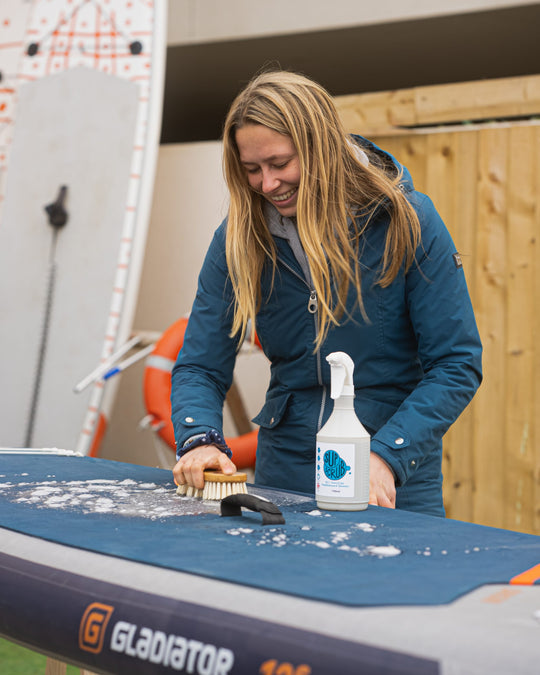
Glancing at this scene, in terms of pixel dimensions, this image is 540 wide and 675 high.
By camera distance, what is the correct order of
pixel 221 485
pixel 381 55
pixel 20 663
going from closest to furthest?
pixel 221 485 < pixel 20 663 < pixel 381 55

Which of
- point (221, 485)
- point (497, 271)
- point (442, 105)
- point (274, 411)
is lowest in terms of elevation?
point (221, 485)

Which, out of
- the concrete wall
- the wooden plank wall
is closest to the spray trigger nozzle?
the wooden plank wall

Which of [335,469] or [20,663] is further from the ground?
[335,469]

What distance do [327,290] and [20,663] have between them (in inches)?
65.1

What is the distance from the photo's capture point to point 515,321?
322cm

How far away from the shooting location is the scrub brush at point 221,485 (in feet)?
4.23

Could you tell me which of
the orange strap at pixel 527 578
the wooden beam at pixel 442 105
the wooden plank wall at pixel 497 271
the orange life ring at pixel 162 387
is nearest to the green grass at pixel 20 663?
the orange life ring at pixel 162 387

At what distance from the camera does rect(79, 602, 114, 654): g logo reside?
885mm

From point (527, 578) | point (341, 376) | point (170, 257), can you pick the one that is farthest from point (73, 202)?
point (527, 578)

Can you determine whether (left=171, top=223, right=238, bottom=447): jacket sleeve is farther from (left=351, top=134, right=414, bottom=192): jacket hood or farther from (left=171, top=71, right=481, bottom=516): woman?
(left=351, top=134, right=414, bottom=192): jacket hood

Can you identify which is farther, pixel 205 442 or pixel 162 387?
pixel 162 387

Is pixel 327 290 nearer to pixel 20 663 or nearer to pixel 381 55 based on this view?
pixel 20 663

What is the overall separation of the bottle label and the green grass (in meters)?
1.45

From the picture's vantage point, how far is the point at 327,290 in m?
1.50
